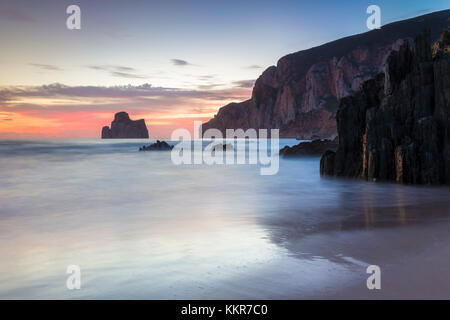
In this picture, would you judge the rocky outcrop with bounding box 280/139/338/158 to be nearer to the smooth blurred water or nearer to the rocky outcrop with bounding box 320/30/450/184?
the rocky outcrop with bounding box 320/30/450/184

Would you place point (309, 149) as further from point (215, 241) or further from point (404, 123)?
point (215, 241)

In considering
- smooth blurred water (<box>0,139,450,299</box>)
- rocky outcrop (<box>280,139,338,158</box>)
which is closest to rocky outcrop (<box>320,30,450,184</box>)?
smooth blurred water (<box>0,139,450,299</box>)

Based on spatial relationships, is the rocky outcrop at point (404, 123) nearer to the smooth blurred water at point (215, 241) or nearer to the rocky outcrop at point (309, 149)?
the smooth blurred water at point (215, 241)

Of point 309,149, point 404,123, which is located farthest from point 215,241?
point 309,149

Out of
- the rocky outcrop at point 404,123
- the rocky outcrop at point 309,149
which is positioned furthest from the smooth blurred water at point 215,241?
the rocky outcrop at point 309,149

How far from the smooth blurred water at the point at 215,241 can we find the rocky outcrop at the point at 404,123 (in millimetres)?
2463

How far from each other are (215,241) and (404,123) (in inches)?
602

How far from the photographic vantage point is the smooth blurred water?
5.70 metres

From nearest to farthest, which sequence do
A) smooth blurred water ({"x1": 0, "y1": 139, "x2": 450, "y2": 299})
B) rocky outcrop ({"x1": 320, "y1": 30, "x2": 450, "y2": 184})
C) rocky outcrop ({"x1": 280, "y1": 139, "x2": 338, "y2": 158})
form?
smooth blurred water ({"x1": 0, "y1": 139, "x2": 450, "y2": 299}), rocky outcrop ({"x1": 320, "y1": 30, "x2": 450, "y2": 184}), rocky outcrop ({"x1": 280, "y1": 139, "x2": 338, "y2": 158})

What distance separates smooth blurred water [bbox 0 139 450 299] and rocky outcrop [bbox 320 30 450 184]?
246cm

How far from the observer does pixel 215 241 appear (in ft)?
27.9
